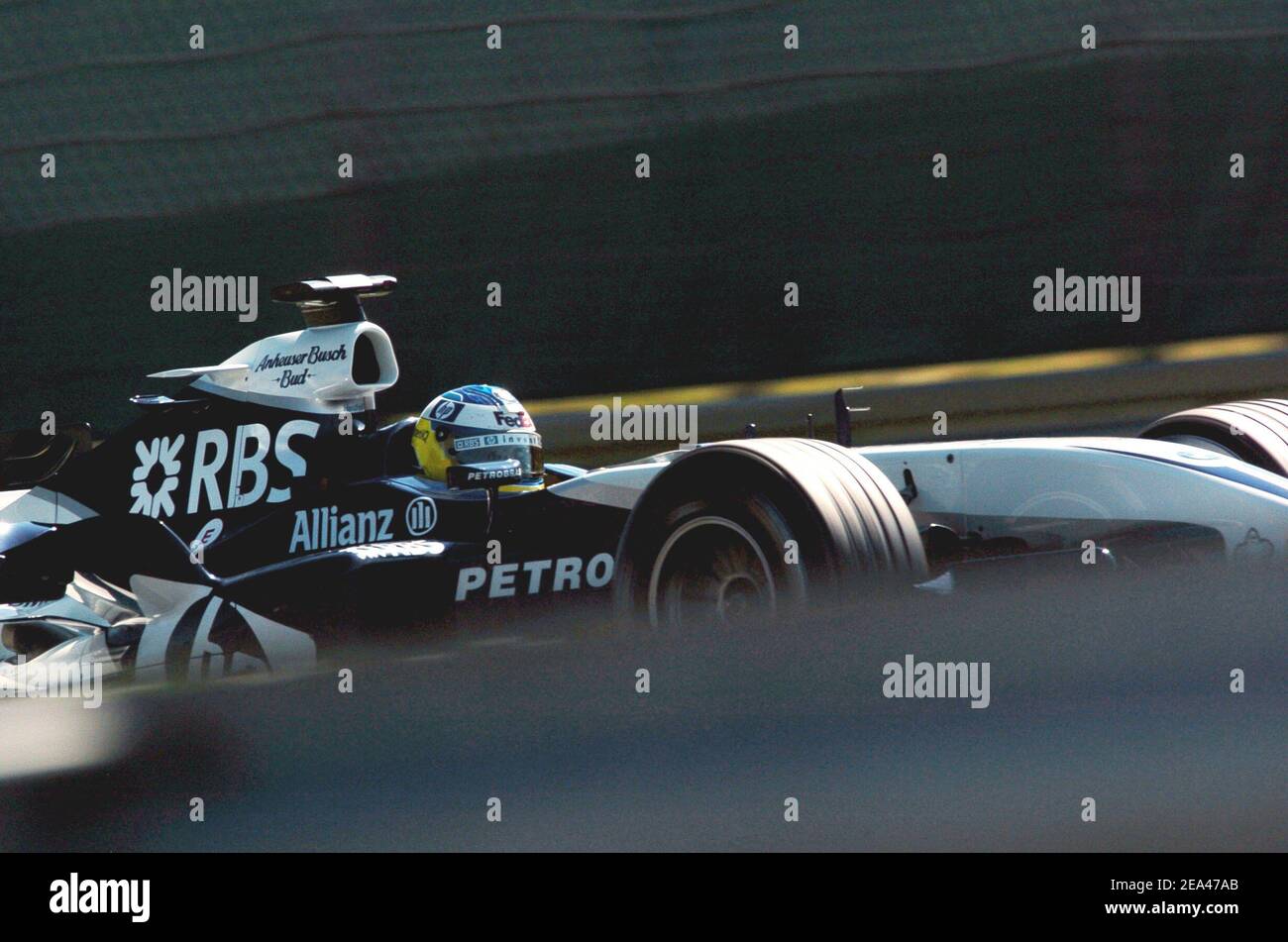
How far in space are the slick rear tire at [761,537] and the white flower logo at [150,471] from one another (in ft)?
7.27

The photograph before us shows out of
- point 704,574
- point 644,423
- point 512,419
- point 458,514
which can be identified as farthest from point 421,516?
point 644,423

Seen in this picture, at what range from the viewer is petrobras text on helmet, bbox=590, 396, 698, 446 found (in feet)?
21.0

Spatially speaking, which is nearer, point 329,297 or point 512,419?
point 512,419

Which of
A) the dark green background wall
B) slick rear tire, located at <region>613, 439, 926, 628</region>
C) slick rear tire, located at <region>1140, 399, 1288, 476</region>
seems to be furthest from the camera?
the dark green background wall

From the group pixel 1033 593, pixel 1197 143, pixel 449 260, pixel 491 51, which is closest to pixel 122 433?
pixel 449 260

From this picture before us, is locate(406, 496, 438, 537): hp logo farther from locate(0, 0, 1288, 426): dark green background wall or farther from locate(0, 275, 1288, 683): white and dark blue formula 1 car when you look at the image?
locate(0, 0, 1288, 426): dark green background wall

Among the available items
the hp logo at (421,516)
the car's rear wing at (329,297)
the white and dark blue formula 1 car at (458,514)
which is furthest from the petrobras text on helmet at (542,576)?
the car's rear wing at (329,297)

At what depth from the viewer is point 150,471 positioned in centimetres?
528

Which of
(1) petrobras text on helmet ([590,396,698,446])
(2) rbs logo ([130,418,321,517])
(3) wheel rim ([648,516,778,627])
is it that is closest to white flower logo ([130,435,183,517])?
(2) rbs logo ([130,418,321,517])

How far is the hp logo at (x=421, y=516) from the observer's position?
4.75 metres

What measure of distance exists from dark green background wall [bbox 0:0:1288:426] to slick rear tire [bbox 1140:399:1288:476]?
4.34 ft
